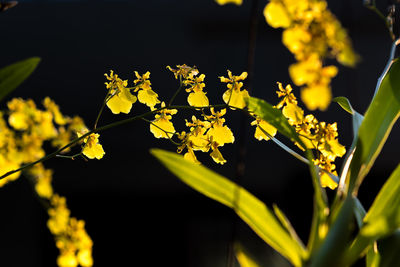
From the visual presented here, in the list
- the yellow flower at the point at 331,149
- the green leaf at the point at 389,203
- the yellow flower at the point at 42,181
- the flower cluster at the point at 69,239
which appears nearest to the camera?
the green leaf at the point at 389,203

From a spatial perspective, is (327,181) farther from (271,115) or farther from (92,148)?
(92,148)

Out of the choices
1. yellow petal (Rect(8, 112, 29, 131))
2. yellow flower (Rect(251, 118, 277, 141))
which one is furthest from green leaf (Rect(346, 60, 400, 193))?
yellow petal (Rect(8, 112, 29, 131))

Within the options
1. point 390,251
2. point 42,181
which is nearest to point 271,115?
point 390,251

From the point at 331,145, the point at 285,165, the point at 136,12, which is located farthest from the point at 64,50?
the point at 331,145

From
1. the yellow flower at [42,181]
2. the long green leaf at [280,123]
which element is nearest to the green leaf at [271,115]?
the long green leaf at [280,123]

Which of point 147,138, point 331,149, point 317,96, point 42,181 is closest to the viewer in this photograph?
point 317,96

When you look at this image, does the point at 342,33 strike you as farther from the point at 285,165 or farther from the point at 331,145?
the point at 285,165

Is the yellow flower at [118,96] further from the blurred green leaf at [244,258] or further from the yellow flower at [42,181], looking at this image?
the yellow flower at [42,181]
